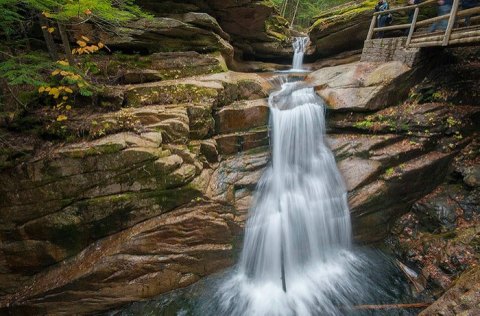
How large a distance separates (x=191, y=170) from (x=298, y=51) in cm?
1148

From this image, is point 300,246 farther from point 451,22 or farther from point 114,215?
point 451,22

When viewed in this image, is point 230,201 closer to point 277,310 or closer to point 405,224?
point 277,310

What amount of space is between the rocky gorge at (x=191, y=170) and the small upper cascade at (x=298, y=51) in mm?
4907

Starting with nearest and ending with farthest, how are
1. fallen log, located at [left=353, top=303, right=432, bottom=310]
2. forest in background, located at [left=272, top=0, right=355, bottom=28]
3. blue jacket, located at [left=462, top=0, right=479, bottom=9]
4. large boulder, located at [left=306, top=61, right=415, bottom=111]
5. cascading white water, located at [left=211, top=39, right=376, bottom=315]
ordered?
fallen log, located at [left=353, top=303, right=432, bottom=310], cascading white water, located at [left=211, top=39, right=376, bottom=315], blue jacket, located at [left=462, top=0, right=479, bottom=9], large boulder, located at [left=306, top=61, right=415, bottom=111], forest in background, located at [left=272, top=0, right=355, bottom=28]

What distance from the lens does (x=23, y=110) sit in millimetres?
5770

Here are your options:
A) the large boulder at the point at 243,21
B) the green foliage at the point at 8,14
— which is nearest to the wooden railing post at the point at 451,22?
the large boulder at the point at 243,21

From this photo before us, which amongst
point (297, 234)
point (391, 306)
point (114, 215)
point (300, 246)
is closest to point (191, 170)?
point (114, 215)

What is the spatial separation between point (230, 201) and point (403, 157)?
5.11 metres

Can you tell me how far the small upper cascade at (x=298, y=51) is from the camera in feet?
47.5

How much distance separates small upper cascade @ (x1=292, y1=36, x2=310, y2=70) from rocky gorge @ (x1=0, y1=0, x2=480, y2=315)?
491cm

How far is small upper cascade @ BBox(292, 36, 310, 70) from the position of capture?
14.5 m

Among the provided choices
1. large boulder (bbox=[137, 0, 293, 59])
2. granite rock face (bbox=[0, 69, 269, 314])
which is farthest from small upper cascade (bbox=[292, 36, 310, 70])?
granite rock face (bbox=[0, 69, 269, 314])

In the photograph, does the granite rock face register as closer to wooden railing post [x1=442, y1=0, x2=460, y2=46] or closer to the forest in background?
wooden railing post [x1=442, y1=0, x2=460, y2=46]

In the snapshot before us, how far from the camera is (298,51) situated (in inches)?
575
